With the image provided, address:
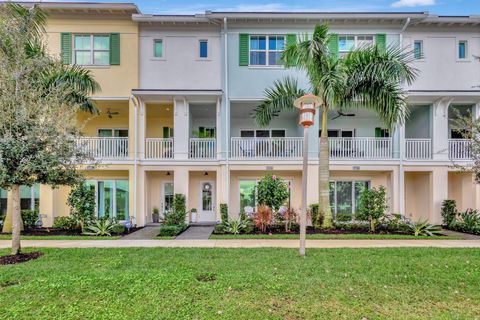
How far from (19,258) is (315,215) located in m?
10.2

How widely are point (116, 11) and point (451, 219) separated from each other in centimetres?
1867

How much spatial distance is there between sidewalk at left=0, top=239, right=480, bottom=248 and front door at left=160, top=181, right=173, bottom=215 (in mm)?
Answer: 5410

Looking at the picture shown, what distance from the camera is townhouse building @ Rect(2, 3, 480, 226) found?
13.2 metres

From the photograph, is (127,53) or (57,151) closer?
(57,151)

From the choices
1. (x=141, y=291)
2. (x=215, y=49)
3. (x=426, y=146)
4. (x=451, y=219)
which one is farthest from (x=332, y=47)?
(x=141, y=291)

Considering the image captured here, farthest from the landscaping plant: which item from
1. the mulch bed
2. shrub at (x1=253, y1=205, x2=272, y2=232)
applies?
shrub at (x1=253, y1=205, x2=272, y2=232)

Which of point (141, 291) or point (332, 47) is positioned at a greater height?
point (332, 47)

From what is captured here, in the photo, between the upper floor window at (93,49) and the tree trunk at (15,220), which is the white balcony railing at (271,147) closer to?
the upper floor window at (93,49)

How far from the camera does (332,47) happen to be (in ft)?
45.1

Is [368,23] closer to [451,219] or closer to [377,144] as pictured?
[377,144]

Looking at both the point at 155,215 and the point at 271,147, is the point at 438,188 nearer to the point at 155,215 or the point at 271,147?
the point at 271,147

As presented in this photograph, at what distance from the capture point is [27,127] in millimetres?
6402

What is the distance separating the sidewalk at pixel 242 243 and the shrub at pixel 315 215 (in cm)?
199

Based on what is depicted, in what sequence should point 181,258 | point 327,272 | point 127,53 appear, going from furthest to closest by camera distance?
point 127,53 < point 181,258 < point 327,272
